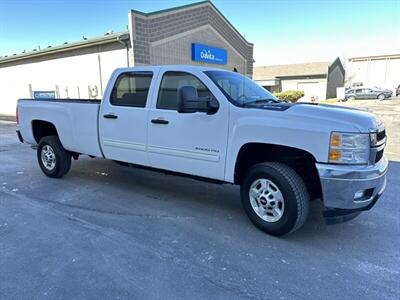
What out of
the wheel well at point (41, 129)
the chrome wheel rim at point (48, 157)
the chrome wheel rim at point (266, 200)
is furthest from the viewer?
the wheel well at point (41, 129)

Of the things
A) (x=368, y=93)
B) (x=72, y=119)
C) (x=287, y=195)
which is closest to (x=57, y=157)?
(x=72, y=119)

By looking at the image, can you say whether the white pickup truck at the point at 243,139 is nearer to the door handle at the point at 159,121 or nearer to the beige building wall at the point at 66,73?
the door handle at the point at 159,121

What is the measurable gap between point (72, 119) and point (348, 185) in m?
4.52

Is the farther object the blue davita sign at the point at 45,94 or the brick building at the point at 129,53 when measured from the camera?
the blue davita sign at the point at 45,94

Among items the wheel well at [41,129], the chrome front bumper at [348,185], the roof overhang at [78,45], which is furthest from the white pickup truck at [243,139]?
the roof overhang at [78,45]

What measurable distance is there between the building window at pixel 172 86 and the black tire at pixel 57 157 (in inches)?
100

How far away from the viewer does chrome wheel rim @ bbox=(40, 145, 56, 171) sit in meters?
5.97

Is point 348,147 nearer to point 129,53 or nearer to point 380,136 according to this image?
point 380,136

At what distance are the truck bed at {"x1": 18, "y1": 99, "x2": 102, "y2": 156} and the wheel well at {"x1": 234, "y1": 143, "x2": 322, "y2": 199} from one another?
2.64 m

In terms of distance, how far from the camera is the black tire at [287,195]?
344 cm

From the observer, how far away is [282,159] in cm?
380

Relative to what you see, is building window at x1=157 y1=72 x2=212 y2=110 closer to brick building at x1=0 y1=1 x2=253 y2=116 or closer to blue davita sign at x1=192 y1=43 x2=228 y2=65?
brick building at x1=0 y1=1 x2=253 y2=116

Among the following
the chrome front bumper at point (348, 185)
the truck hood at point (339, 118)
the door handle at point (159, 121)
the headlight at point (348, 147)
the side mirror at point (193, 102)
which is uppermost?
the side mirror at point (193, 102)

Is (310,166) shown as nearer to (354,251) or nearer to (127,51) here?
(354,251)
